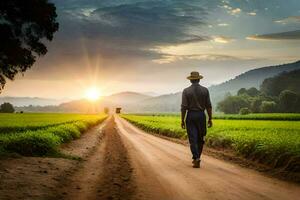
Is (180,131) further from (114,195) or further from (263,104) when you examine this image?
(263,104)

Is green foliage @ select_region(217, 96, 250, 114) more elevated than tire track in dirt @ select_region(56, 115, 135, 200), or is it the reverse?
green foliage @ select_region(217, 96, 250, 114)

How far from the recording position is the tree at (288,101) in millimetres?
139500

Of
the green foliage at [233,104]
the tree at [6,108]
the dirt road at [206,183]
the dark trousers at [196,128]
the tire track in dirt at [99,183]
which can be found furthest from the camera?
the tree at [6,108]

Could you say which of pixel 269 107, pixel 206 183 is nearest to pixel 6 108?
pixel 269 107

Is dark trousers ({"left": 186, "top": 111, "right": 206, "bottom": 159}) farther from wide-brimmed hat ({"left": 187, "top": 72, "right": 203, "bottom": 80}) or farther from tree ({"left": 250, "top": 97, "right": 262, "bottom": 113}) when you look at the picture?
tree ({"left": 250, "top": 97, "right": 262, "bottom": 113})

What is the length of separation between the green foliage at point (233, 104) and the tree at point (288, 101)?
52.9ft

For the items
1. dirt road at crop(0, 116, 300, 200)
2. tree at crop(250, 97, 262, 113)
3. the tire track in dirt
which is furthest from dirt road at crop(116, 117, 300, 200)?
tree at crop(250, 97, 262, 113)

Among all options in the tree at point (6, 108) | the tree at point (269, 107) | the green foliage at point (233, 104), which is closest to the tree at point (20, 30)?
the tree at point (269, 107)

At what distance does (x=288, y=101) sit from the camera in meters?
140

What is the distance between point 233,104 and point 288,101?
78.7ft

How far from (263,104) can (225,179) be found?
135m

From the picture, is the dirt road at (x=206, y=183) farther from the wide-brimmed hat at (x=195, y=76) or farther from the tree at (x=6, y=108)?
the tree at (x=6, y=108)

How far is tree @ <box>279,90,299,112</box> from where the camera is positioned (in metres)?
140

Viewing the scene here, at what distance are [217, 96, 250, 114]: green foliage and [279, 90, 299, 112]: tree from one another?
16.1 m
